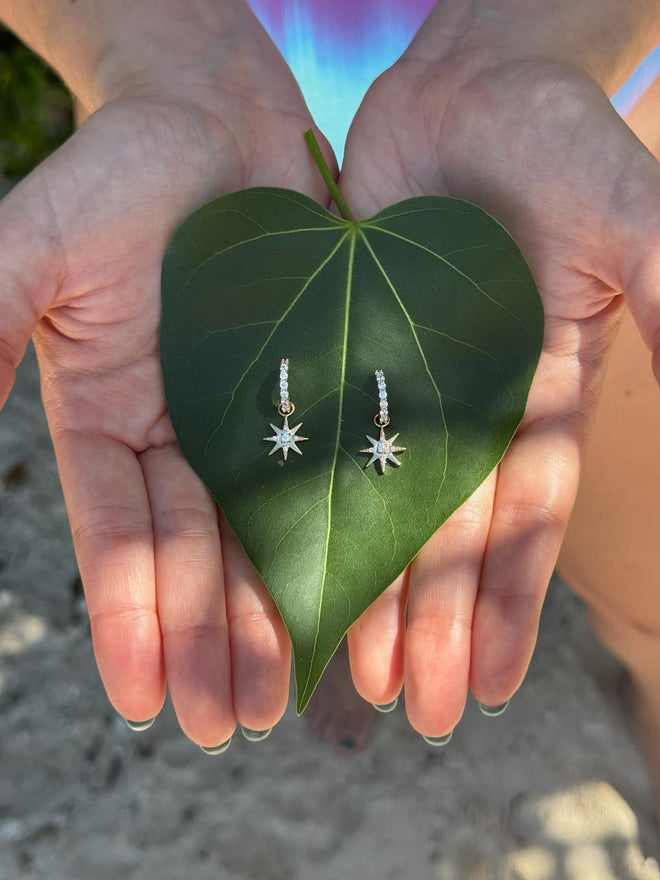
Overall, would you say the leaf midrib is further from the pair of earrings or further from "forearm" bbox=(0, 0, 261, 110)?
"forearm" bbox=(0, 0, 261, 110)

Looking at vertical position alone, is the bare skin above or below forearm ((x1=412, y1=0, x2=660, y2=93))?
below

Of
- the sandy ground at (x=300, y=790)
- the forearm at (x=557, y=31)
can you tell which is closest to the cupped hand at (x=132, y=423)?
the forearm at (x=557, y=31)

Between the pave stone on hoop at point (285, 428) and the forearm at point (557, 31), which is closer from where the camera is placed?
the pave stone on hoop at point (285, 428)

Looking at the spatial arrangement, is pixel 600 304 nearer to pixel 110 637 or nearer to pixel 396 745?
pixel 110 637

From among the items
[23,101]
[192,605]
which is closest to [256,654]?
[192,605]

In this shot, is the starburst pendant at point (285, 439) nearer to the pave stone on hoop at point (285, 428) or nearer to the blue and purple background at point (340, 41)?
the pave stone on hoop at point (285, 428)

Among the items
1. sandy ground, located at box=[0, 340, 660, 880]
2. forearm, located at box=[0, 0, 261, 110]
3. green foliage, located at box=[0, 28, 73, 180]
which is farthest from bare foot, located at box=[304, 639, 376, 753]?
green foliage, located at box=[0, 28, 73, 180]

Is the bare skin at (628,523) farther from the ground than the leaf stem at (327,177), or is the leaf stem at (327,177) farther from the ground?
the leaf stem at (327,177)
